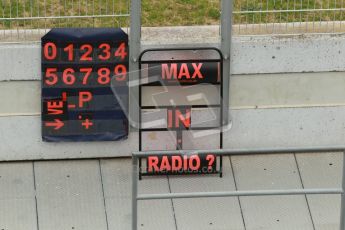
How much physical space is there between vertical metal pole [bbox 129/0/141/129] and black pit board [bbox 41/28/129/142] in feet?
0.18

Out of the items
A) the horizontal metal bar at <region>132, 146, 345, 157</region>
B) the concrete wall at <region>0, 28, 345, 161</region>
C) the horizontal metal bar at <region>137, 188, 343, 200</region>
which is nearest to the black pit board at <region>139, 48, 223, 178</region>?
the concrete wall at <region>0, 28, 345, 161</region>

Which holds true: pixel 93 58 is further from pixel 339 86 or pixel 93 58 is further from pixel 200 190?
pixel 339 86

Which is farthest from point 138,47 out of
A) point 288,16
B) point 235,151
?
point 235,151

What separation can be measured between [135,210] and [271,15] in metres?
2.75

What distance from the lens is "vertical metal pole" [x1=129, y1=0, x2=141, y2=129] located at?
1191cm

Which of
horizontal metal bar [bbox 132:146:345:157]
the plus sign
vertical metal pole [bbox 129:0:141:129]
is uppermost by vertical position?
vertical metal pole [bbox 129:0:141:129]

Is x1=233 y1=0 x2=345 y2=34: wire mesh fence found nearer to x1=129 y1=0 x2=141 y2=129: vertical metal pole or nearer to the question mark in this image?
x1=129 y1=0 x2=141 y2=129: vertical metal pole

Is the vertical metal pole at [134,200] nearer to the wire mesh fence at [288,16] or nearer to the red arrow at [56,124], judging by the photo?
the red arrow at [56,124]

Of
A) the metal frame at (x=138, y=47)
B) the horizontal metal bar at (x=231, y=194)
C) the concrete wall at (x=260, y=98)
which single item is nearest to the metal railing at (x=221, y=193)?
the horizontal metal bar at (x=231, y=194)

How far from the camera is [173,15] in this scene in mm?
12508

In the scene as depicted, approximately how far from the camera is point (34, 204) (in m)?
11.9

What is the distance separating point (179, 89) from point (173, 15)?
2.55 ft

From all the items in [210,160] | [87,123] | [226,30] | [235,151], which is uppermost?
[226,30]

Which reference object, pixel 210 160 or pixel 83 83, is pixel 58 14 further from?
pixel 210 160
